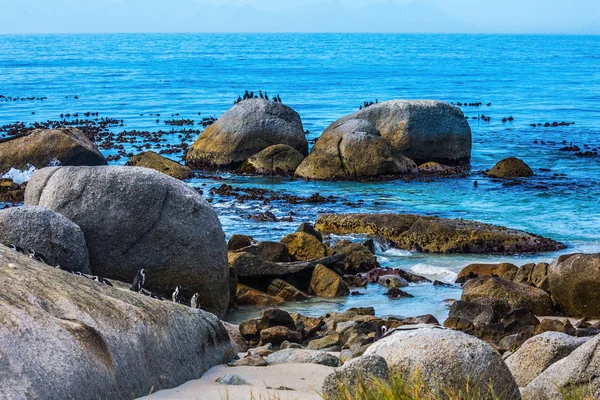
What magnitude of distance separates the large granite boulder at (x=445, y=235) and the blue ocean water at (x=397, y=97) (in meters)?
0.46

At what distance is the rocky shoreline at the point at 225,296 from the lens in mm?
7441

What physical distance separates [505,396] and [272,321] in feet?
19.0

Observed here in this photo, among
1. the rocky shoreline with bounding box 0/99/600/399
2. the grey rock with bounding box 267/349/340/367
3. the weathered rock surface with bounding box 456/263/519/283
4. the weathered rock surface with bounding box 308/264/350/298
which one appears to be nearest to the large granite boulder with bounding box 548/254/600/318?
the rocky shoreline with bounding box 0/99/600/399

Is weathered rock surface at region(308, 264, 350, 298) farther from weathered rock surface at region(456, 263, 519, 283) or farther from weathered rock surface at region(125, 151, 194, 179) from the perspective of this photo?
weathered rock surface at region(125, 151, 194, 179)

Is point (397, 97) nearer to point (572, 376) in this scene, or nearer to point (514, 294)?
point (514, 294)

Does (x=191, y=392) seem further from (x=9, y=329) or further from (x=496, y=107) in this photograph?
(x=496, y=107)

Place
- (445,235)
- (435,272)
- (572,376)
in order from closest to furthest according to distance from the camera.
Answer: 1. (572,376)
2. (435,272)
3. (445,235)

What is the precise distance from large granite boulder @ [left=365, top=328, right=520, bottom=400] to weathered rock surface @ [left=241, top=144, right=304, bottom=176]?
22623 millimetres

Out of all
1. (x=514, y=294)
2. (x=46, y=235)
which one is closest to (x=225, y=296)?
(x=46, y=235)

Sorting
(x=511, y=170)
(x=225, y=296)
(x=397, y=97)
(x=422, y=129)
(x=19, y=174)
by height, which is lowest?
(x=397, y=97)

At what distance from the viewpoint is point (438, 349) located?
24.7 feet

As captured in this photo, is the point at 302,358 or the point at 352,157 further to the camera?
the point at 352,157

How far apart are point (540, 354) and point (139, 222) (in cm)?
670

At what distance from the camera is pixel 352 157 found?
2948cm
